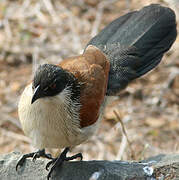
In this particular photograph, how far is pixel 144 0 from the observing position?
671 cm

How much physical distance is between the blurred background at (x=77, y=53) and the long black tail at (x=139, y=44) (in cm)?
74

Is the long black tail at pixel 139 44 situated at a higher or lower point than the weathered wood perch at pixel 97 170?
higher

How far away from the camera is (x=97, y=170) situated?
10.5ft

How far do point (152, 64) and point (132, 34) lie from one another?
0.33 m

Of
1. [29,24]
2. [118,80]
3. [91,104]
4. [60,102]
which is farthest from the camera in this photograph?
[29,24]

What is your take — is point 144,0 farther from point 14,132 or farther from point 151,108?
point 14,132

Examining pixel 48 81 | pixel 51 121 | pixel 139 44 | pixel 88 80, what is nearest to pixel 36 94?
pixel 48 81

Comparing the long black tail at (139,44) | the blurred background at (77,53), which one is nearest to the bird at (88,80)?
the long black tail at (139,44)

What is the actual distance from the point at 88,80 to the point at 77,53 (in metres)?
2.47

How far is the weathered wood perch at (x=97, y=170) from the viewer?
10.1ft

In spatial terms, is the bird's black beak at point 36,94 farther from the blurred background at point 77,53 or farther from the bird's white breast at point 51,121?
the blurred background at point 77,53

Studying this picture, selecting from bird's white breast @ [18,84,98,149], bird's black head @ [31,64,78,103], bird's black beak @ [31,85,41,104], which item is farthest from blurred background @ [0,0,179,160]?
bird's black beak @ [31,85,41,104]

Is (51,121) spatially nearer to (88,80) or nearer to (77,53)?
(88,80)

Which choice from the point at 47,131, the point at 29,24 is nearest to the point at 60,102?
the point at 47,131
